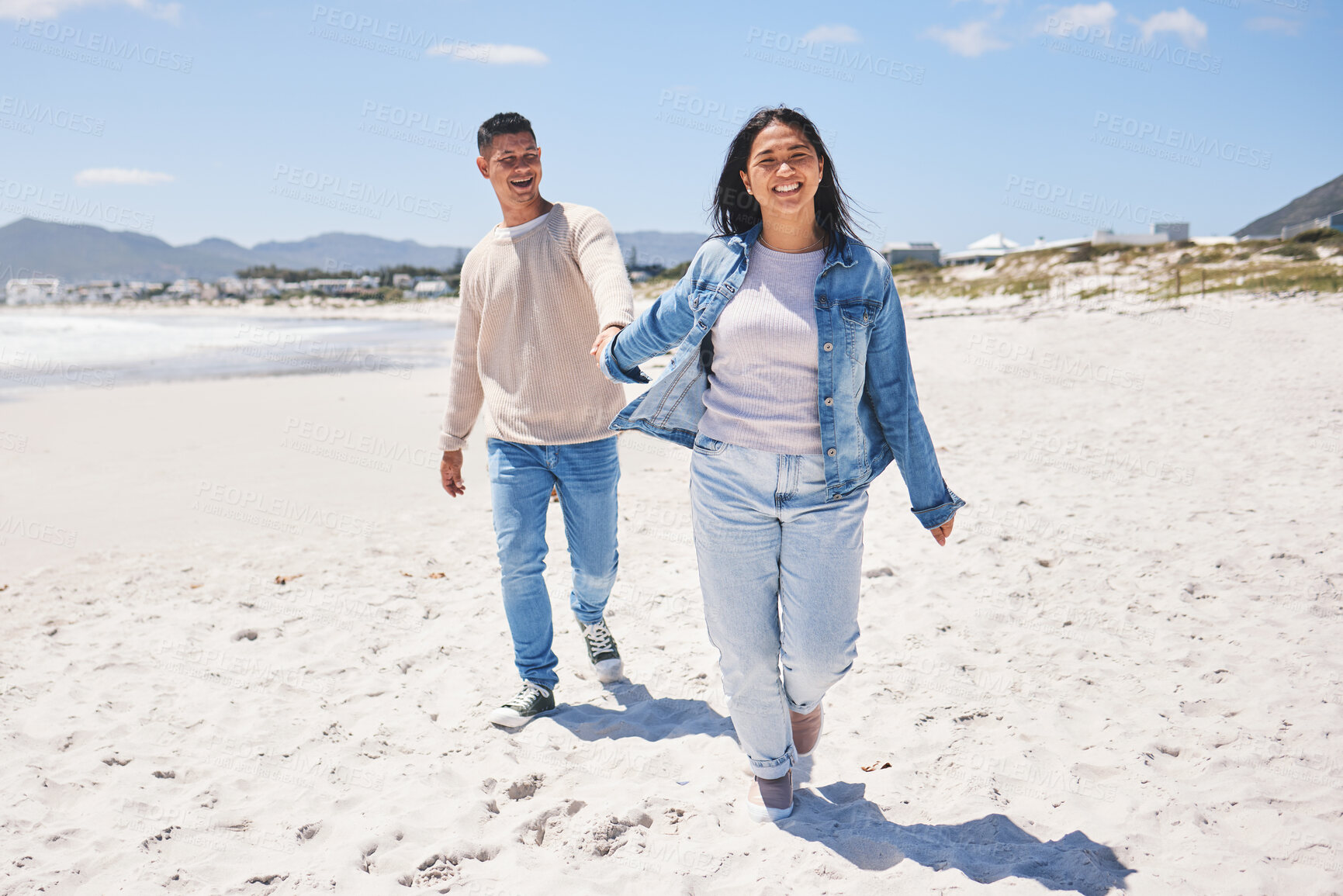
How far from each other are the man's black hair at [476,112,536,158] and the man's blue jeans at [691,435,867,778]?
1.54 meters

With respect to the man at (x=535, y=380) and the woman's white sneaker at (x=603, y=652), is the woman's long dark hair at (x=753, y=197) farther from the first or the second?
the woman's white sneaker at (x=603, y=652)

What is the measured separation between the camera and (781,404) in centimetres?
222

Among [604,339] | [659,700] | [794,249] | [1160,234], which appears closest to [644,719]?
[659,700]

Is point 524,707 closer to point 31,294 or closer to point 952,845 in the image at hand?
point 952,845

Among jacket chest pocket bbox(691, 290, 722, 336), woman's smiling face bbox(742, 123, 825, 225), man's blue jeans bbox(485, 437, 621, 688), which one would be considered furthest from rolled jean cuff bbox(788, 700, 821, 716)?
woman's smiling face bbox(742, 123, 825, 225)

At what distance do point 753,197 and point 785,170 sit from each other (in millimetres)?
231

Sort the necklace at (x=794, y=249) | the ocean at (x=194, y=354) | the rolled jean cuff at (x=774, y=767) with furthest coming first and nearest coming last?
1. the ocean at (x=194, y=354)
2. the rolled jean cuff at (x=774, y=767)
3. the necklace at (x=794, y=249)

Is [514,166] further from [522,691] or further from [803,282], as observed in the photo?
[522,691]

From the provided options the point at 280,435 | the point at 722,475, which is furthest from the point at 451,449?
the point at 280,435

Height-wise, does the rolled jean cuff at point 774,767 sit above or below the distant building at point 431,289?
below

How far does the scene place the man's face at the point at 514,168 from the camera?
311 centimetres

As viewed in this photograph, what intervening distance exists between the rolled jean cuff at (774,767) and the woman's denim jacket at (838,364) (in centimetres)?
84

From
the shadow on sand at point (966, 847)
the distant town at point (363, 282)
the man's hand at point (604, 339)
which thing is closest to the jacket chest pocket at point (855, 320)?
the man's hand at point (604, 339)

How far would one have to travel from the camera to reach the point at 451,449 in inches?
137
